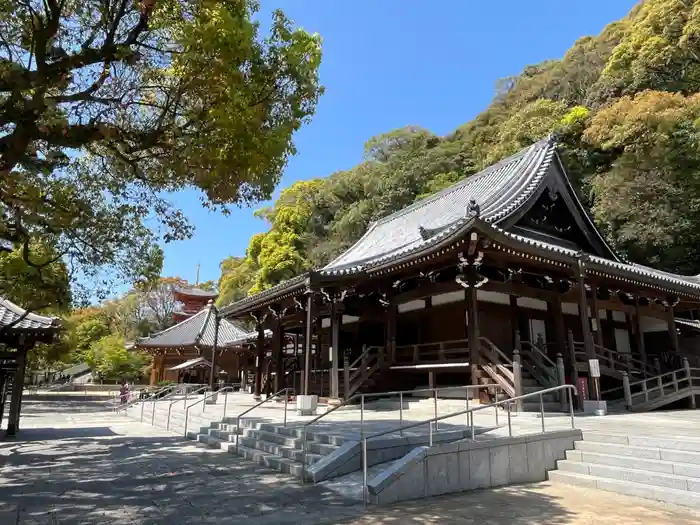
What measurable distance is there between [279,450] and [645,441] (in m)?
6.04

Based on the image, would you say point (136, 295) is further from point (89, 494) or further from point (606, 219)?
point (89, 494)

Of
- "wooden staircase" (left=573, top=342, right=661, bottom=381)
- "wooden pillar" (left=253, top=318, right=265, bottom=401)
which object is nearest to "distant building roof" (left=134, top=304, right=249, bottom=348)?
"wooden pillar" (left=253, top=318, right=265, bottom=401)

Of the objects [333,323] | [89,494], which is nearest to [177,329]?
[333,323]

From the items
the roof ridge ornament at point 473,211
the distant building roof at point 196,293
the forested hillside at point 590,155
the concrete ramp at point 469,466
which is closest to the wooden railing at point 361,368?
the roof ridge ornament at point 473,211

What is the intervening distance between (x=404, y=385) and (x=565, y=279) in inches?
222

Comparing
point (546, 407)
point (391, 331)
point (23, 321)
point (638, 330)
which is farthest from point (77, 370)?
point (638, 330)

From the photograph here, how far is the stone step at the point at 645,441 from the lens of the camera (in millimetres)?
6984

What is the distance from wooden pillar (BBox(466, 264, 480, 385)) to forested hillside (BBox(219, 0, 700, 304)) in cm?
1887

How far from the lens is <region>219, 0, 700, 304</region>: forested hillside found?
26156mm

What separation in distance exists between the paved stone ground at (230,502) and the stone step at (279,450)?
1.68 ft

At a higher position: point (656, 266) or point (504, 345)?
point (656, 266)

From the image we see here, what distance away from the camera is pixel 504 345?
540 inches

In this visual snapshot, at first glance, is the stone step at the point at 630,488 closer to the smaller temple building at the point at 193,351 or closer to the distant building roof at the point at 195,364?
the smaller temple building at the point at 193,351

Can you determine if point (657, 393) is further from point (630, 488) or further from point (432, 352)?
point (630, 488)
